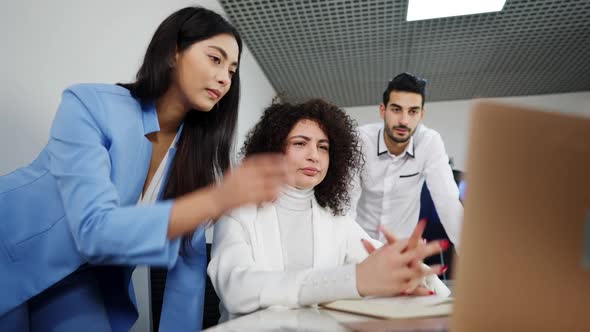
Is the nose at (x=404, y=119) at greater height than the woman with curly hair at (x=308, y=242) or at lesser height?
greater

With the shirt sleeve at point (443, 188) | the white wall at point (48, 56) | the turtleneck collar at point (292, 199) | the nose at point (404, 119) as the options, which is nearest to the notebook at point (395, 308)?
the turtleneck collar at point (292, 199)

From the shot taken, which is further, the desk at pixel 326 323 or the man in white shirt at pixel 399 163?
the man in white shirt at pixel 399 163

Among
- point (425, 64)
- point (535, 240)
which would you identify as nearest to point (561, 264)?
point (535, 240)

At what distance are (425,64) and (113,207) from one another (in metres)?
4.23

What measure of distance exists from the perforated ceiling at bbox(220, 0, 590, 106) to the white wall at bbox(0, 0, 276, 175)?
1.40 meters

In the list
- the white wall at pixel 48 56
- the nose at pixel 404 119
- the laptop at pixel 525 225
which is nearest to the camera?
the laptop at pixel 525 225

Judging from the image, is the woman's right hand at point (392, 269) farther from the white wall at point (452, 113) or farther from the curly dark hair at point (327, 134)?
the white wall at point (452, 113)

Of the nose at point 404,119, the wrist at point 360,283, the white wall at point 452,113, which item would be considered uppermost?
the white wall at point 452,113

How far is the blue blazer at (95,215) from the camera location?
80cm

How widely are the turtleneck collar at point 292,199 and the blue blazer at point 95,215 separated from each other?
0.26 meters

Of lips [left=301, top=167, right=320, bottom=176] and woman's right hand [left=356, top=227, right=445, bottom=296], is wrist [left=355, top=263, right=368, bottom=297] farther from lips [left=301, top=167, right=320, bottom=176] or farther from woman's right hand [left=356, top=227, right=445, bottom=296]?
lips [left=301, top=167, right=320, bottom=176]

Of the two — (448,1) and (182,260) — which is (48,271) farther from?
(448,1)

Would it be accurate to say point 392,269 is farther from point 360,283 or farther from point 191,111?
point 191,111

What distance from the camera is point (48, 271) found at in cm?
102
